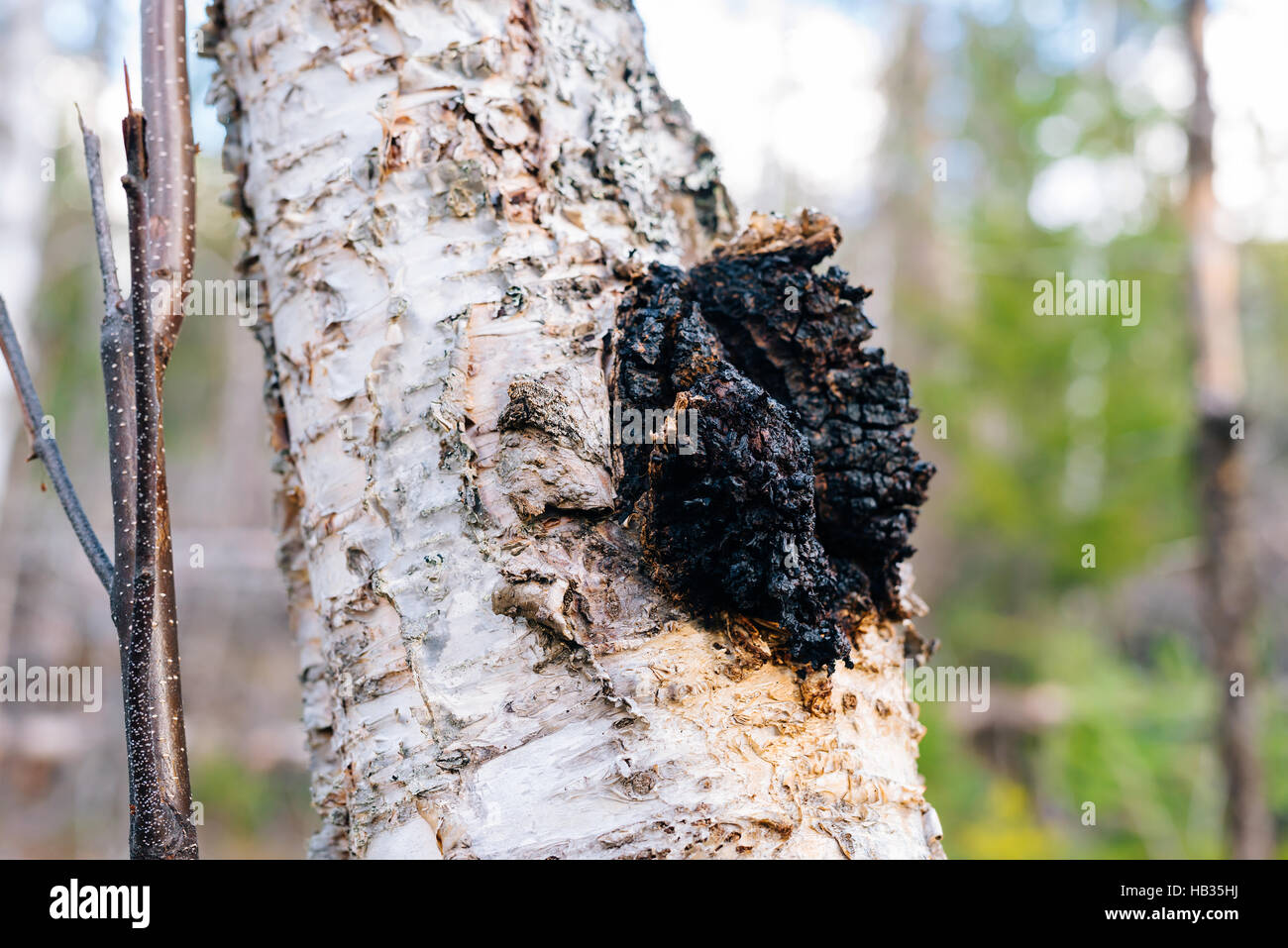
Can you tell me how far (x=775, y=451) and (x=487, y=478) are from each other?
1.03ft

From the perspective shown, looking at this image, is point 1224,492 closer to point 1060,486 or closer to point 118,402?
point 1060,486

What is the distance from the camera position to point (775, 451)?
2.92 ft

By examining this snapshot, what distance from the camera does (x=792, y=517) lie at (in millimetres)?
893

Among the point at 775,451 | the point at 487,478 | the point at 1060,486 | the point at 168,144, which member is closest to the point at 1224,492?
the point at 1060,486

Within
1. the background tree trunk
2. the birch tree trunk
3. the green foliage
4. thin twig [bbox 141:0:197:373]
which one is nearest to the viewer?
the birch tree trunk

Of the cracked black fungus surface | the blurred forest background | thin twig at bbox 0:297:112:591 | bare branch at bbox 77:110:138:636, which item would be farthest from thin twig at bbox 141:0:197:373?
the blurred forest background

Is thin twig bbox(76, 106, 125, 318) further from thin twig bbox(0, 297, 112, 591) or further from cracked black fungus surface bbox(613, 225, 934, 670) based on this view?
cracked black fungus surface bbox(613, 225, 934, 670)

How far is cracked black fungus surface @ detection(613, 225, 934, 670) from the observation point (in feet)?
2.89

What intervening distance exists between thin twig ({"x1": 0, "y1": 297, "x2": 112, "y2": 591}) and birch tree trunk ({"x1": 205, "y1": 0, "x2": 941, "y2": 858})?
0.74ft

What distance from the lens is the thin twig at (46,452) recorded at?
923 millimetres

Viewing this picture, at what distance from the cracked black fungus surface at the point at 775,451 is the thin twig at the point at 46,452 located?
0.61m

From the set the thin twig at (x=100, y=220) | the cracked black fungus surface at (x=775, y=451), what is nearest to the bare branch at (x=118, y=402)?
the thin twig at (x=100, y=220)
